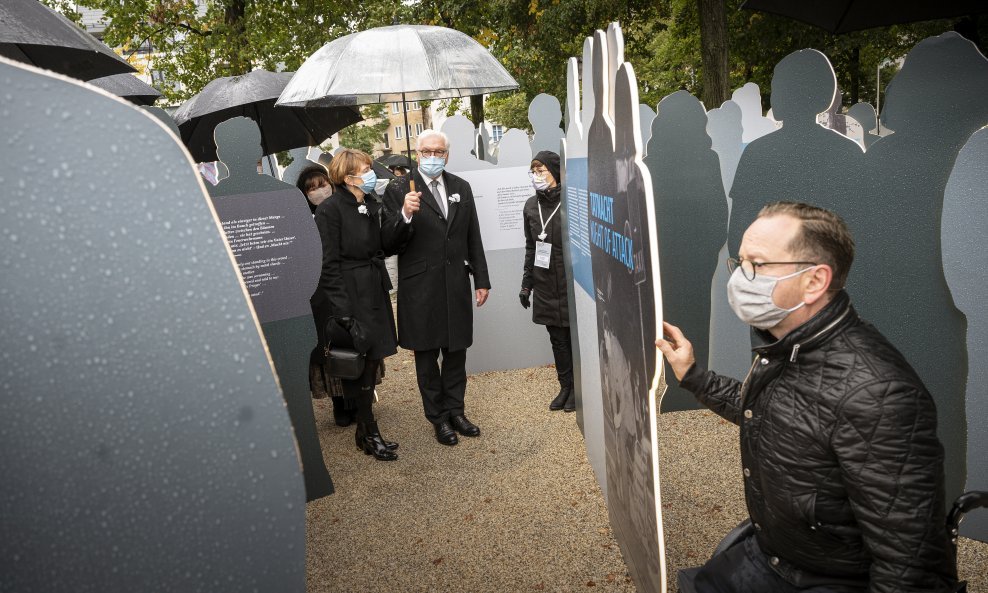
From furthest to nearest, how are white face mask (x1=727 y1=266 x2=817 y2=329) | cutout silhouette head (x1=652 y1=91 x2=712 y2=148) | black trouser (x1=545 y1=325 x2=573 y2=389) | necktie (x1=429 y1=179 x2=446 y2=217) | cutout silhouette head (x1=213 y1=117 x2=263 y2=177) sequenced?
black trouser (x1=545 y1=325 x2=573 y2=389)
necktie (x1=429 y1=179 x2=446 y2=217)
cutout silhouette head (x1=652 y1=91 x2=712 y2=148)
cutout silhouette head (x1=213 y1=117 x2=263 y2=177)
white face mask (x1=727 y1=266 x2=817 y2=329)

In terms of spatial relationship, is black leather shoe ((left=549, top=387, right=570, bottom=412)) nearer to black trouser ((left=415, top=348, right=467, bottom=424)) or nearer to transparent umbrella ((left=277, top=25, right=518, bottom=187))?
black trouser ((left=415, top=348, right=467, bottom=424))

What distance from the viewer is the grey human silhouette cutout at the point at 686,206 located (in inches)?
205

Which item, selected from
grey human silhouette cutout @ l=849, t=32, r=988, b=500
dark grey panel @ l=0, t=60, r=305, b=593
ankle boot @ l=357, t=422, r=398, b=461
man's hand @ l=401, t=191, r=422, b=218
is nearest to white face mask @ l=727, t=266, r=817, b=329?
dark grey panel @ l=0, t=60, r=305, b=593

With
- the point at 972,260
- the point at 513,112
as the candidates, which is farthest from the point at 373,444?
the point at 513,112

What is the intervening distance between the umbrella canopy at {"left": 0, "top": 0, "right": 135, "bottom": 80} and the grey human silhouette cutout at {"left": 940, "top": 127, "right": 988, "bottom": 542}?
3905 mm

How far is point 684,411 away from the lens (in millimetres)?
5867

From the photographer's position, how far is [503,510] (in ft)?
14.7

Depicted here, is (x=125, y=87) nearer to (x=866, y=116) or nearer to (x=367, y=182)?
(x=367, y=182)

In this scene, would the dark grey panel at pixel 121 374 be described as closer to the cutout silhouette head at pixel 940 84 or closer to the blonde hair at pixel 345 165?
the cutout silhouette head at pixel 940 84

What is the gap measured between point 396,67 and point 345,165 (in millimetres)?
878

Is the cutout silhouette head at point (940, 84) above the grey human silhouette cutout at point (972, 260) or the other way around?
above

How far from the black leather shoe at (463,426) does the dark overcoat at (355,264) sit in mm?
910

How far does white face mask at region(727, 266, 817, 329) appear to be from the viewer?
2.03 m

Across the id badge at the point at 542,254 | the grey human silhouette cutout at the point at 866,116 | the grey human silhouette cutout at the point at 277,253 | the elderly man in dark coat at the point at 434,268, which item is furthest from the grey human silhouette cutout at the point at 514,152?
the grey human silhouette cutout at the point at 866,116
